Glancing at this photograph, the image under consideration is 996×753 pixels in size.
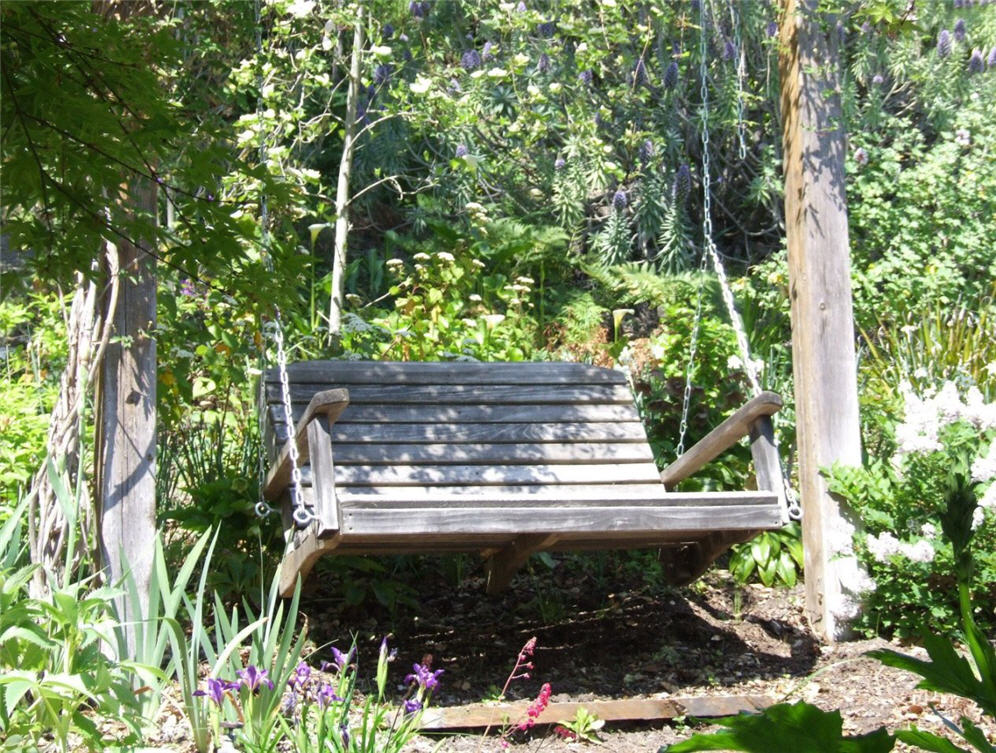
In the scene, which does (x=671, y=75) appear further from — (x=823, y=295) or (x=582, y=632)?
(x=582, y=632)

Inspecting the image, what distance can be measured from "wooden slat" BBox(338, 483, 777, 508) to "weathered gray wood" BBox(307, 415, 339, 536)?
48 millimetres

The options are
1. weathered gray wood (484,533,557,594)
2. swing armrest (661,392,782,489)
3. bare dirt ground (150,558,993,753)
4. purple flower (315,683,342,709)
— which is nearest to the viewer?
purple flower (315,683,342,709)

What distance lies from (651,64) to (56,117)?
6277 mm

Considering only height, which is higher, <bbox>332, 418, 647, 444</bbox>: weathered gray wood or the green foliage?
<bbox>332, 418, 647, 444</bbox>: weathered gray wood

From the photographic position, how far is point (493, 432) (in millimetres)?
4559

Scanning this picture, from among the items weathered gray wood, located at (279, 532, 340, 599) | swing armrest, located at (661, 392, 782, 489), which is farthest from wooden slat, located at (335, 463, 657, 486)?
weathered gray wood, located at (279, 532, 340, 599)

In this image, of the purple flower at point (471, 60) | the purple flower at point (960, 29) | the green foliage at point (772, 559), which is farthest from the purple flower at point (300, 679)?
the purple flower at point (960, 29)

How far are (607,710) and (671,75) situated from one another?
5.02 m

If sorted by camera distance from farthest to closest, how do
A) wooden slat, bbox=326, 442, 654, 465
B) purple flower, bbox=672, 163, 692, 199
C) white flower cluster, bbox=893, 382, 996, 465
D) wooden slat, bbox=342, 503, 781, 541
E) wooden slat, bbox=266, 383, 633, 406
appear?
purple flower, bbox=672, 163, 692, 199
wooden slat, bbox=266, 383, 633, 406
wooden slat, bbox=326, 442, 654, 465
white flower cluster, bbox=893, 382, 996, 465
wooden slat, bbox=342, 503, 781, 541

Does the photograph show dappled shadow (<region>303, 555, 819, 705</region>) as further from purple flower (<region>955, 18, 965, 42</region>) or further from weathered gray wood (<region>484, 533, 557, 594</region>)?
purple flower (<region>955, 18, 965, 42</region>)

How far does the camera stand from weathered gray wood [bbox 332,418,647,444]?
444cm

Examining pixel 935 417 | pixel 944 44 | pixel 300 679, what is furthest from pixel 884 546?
pixel 944 44

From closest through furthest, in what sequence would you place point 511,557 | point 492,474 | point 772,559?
1. point 511,557
2. point 492,474
3. point 772,559

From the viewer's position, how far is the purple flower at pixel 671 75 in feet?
25.2
